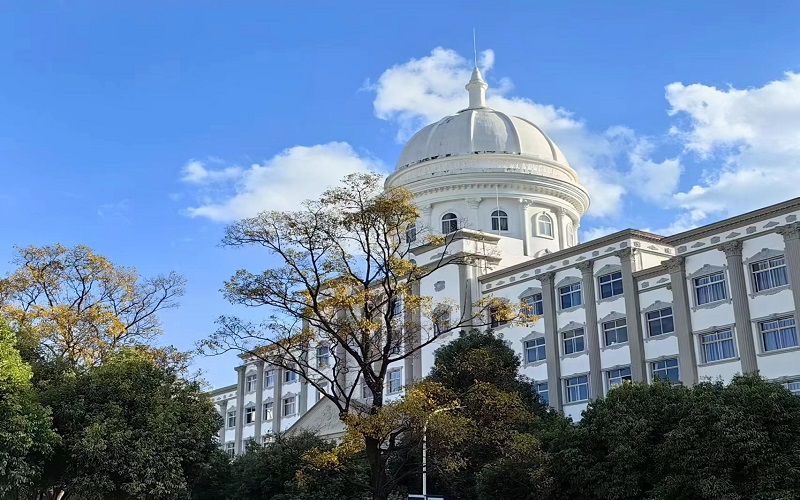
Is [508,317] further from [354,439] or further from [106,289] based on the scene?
[106,289]

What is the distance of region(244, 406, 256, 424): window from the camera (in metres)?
58.2

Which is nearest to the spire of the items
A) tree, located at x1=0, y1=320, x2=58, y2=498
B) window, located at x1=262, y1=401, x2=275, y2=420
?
window, located at x1=262, y1=401, x2=275, y2=420

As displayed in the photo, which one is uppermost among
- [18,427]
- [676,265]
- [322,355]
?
[676,265]

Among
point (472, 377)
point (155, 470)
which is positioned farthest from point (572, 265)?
point (155, 470)

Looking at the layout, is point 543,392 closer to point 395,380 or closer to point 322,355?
point 395,380

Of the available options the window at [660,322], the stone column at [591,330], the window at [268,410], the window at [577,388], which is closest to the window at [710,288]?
the window at [660,322]

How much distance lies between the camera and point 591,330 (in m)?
36.4

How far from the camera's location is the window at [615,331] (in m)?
35.4

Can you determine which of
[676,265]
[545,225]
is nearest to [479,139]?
[545,225]

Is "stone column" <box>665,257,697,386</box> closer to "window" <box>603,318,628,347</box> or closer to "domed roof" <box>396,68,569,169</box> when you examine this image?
"window" <box>603,318,628,347</box>

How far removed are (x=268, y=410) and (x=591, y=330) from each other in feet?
87.7

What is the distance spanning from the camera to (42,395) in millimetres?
25766

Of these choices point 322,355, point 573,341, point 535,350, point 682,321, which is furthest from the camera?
point 322,355

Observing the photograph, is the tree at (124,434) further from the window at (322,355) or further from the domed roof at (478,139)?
the domed roof at (478,139)
